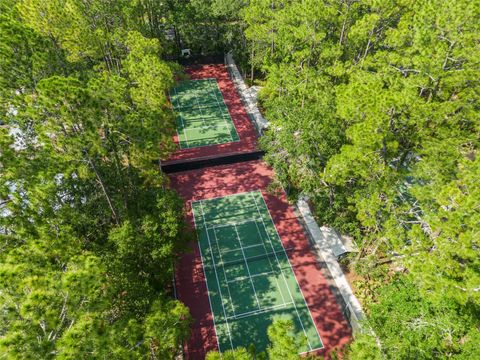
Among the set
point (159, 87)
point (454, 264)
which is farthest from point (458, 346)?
point (159, 87)

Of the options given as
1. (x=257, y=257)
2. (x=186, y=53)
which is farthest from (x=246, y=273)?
(x=186, y=53)

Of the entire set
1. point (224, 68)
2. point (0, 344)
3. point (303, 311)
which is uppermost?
point (0, 344)

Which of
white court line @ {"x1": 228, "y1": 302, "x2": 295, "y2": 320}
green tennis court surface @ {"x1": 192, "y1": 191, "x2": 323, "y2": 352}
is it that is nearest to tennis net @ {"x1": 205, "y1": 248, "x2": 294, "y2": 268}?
green tennis court surface @ {"x1": 192, "y1": 191, "x2": 323, "y2": 352}

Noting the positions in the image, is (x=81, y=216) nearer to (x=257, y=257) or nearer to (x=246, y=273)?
(x=246, y=273)

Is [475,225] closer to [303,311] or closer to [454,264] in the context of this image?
[454,264]

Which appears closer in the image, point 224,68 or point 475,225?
point 475,225

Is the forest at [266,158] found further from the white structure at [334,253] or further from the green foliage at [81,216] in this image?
the white structure at [334,253]
